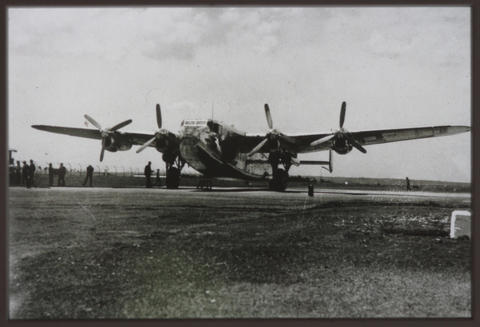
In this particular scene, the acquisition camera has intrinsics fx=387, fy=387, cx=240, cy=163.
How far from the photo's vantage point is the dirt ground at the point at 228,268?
23.2ft

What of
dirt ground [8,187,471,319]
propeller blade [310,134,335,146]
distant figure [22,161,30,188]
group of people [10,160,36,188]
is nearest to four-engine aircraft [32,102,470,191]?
propeller blade [310,134,335,146]

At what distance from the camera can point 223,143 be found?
Result: 22266mm

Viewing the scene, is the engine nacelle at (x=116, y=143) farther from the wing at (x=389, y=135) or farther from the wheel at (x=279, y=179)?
the wing at (x=389, y=135)

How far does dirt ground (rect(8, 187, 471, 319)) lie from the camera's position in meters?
7.09

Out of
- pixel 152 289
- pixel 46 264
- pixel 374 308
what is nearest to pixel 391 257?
pixel 374 308

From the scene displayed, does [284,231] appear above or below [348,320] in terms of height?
above

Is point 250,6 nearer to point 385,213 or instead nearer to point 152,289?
point 152,289

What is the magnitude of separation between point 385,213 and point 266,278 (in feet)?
21.6

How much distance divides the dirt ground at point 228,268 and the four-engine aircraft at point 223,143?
9.83m

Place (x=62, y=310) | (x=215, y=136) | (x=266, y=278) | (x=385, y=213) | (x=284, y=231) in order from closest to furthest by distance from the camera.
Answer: (x=62, y=310), (x=266, y=278), (x=284, y=231), (x=385, y=213), (x=215, y=136)

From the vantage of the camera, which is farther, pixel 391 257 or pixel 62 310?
pixel 391 257

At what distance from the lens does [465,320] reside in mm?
7566

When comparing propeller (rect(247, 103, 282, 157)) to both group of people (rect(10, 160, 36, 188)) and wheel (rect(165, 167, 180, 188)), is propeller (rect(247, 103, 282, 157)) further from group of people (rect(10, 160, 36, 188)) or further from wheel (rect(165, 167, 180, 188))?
group of people (rect(10, 160, 36, 188))

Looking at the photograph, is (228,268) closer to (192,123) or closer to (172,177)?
(192,123)
